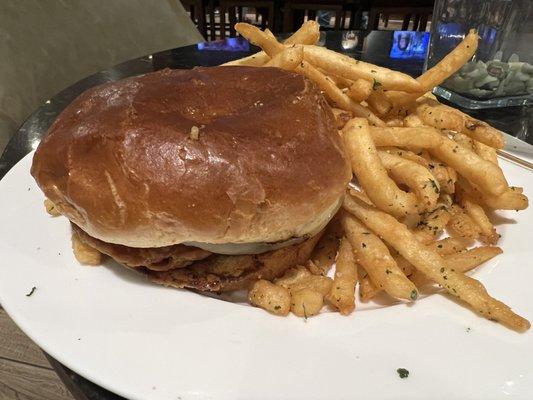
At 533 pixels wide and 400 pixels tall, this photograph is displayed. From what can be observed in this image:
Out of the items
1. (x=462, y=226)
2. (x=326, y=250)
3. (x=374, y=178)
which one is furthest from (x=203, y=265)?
(x=462, y=226)

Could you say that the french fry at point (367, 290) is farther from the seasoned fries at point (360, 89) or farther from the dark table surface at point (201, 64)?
the dark table surface at point (201, 64)

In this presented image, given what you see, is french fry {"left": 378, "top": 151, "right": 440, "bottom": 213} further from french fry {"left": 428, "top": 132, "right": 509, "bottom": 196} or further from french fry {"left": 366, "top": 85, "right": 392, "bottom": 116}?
french fry {"left": 366, "top": 85, "right": 392, "bottom": 116}

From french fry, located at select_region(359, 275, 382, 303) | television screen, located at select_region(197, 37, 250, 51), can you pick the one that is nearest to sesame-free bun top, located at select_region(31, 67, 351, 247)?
french fry, located at select_region(359, 275, 382, 303)

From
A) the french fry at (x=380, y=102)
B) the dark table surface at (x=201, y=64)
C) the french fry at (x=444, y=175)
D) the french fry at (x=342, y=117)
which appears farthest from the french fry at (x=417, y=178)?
the dark table surface at (x=201, y=64)

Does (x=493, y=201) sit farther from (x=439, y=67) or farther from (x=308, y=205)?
(x=308, y=205)

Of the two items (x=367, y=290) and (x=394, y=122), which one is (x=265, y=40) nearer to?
(x=394, y=122)

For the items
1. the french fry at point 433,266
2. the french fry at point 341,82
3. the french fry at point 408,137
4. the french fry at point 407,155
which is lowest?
the french fry at point 433,266
